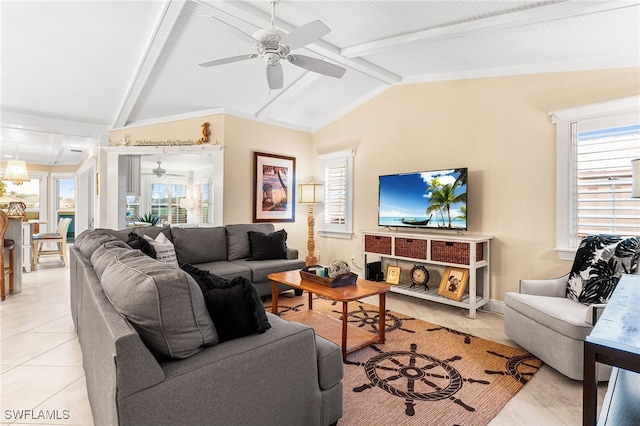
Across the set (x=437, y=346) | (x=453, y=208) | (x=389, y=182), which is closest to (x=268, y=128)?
(x=389, y=182)

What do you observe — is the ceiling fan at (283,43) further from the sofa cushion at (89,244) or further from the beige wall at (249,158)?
the beige wall at (249,158)

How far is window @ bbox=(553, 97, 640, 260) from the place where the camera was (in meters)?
3.05

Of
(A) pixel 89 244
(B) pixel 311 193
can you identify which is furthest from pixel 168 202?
(A) pixel 89 244

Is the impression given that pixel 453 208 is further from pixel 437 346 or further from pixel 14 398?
Result: pixel 14 398

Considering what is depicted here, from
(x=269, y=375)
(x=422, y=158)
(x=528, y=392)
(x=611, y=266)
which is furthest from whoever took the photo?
(x=422, y=158)

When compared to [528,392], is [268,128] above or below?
above

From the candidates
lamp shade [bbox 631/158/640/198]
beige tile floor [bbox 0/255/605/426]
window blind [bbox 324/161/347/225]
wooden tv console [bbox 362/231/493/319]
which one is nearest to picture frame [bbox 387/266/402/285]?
wooden tv console [bbox 362/231/493/319]

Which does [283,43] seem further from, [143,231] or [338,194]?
[338,194]

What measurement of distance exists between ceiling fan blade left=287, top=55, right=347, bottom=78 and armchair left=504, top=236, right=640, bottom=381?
2521 millimetres

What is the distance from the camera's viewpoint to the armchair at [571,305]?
226 centimetres

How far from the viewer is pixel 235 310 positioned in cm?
151

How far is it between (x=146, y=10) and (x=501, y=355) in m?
4.22

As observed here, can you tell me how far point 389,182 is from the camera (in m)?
4.68

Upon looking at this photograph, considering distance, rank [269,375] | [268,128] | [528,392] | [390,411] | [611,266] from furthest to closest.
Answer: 1. [268,128]
2. [611,266]
3. [528,392]
4. [390,411]
5. [269,375]
